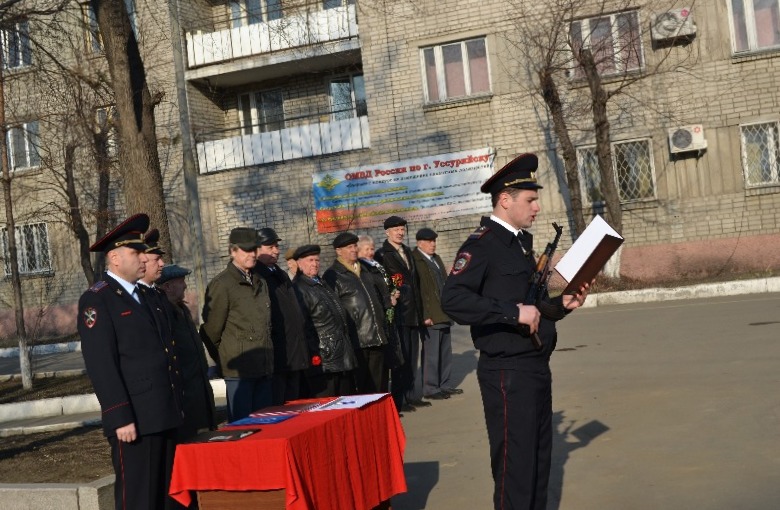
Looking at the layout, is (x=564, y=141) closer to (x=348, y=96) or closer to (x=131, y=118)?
(x=348, y=96)

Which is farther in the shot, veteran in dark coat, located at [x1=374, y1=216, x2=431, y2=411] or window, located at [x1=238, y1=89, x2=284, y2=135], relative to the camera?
window, located at [x1=238, y1=89, x2=284, y2=135]

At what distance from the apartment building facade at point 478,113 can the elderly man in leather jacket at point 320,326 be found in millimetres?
11554

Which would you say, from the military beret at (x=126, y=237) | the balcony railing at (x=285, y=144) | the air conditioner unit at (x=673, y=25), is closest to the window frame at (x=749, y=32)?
the air conditioner unit at (x=673, y=25)

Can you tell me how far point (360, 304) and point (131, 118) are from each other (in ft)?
10.8

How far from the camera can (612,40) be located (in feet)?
71.8

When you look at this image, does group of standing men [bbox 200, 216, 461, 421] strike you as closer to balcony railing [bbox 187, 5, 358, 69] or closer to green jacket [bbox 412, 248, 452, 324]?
green jacket [bbox 412, 248, 452, 324]

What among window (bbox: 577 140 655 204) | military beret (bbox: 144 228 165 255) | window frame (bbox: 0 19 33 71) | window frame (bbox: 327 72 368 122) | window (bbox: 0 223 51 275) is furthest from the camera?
window (bbox: 0 223 51 275)

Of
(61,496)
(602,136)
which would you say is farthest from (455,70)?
(61,496)

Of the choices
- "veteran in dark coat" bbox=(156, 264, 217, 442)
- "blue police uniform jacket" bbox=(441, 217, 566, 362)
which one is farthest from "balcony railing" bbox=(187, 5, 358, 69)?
"blue police uniform jacket" bbox=(441, 217, 566, 362)

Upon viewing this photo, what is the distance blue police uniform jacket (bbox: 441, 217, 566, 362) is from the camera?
5129 millimetres

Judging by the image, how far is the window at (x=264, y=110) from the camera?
26.6m

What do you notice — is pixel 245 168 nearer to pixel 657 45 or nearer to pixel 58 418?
pixel 657 45

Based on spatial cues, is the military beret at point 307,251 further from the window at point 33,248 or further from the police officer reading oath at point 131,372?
the window at point 33,248

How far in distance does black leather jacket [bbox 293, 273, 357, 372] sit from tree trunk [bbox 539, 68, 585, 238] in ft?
41.4
